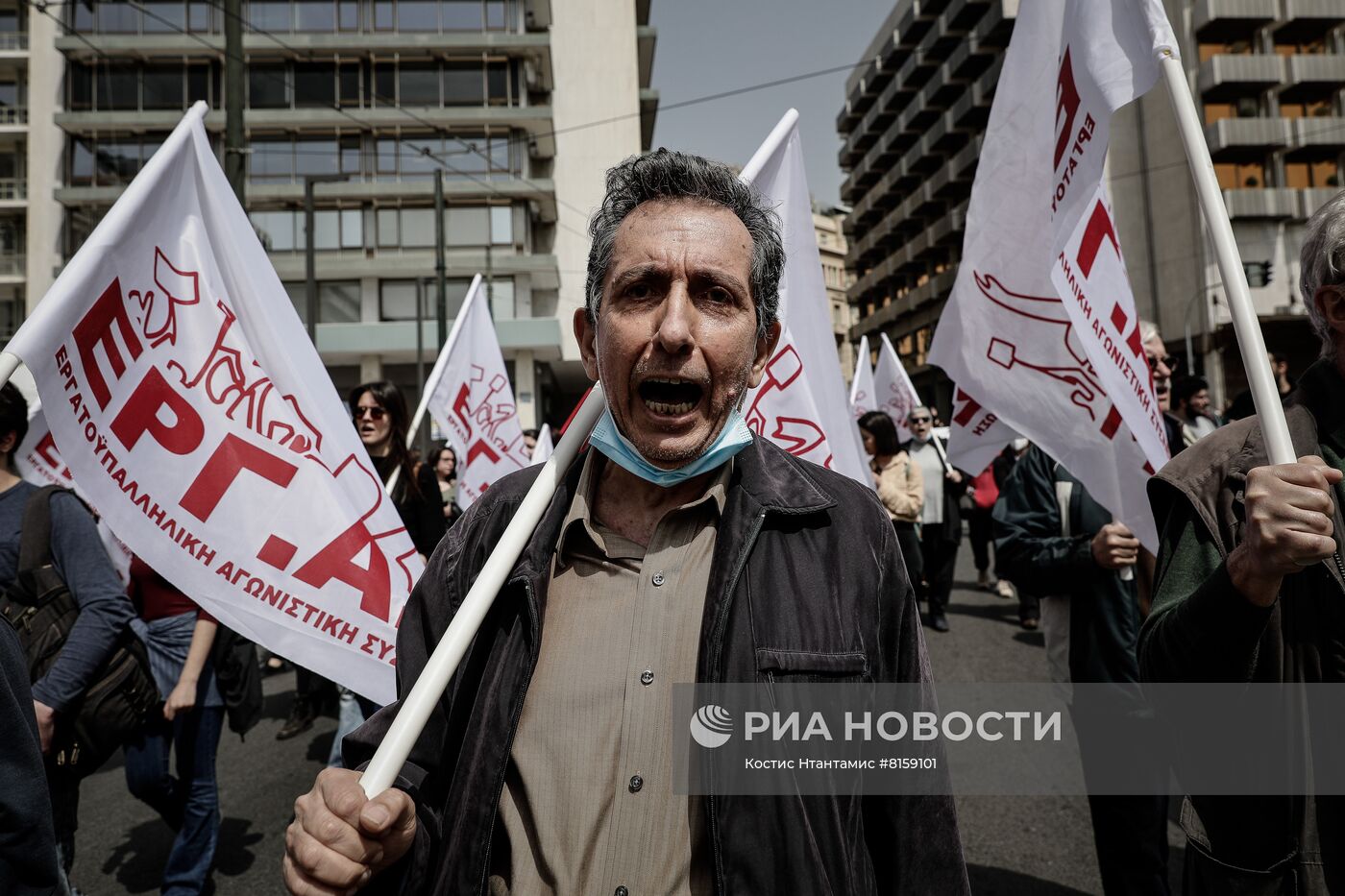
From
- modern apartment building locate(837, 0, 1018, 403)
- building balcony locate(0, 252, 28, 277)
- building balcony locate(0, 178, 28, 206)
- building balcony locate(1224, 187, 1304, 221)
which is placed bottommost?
building balcony locate(1224, 187, 1304, 221)

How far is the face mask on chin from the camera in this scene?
5.50 ft

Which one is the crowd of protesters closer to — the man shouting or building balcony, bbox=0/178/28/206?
the man shouting

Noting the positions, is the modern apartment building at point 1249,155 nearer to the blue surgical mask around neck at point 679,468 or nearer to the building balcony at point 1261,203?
the building balcony at point 1261,203

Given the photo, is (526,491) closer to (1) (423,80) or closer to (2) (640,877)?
(2) (640,877)

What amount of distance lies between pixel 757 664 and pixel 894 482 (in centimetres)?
646

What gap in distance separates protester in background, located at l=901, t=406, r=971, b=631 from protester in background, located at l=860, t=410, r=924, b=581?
849 millimetres

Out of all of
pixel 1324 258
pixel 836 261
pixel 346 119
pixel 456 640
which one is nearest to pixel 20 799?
pixel 456 640

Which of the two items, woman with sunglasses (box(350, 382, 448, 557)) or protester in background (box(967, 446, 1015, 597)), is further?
protester in background (box(967, 446, 1015, 597))

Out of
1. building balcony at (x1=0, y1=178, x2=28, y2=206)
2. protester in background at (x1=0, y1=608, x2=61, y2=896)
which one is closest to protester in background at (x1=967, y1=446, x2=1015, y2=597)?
protester in background at (x1=0, y1=608, x2=61, y2=896)

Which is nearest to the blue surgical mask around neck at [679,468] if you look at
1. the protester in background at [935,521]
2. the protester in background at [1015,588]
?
the protester in background at [1015,588]

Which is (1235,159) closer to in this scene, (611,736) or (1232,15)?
(1232,15)

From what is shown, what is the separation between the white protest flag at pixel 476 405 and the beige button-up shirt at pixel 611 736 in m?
6.32

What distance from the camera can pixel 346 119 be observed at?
109 feet

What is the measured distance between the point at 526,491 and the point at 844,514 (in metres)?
0.57
